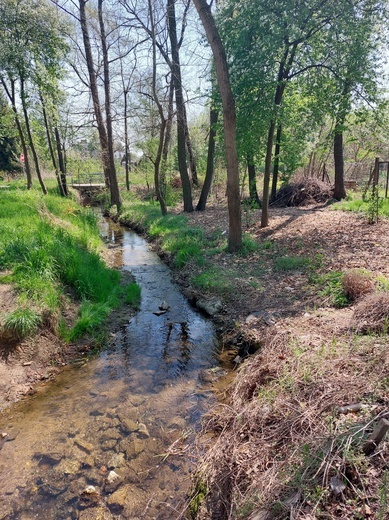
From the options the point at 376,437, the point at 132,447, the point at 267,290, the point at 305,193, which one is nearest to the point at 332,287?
the point at 267,290

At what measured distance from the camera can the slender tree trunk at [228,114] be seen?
6684 millimetres

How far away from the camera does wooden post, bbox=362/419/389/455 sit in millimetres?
1938

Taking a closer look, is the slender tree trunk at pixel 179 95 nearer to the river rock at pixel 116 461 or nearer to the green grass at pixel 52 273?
the green grass at pixel 52 273

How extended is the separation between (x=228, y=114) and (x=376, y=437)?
670 cm

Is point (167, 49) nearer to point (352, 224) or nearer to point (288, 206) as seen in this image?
point (288, 206)

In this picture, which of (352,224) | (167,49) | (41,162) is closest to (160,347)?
(352,224)

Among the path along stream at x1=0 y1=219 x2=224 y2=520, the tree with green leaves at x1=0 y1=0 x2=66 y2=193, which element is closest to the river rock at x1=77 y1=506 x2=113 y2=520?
the path along stream at x1=0 y1=219 x2=224 y2=520

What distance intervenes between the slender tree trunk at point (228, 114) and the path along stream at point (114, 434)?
3.44 meters

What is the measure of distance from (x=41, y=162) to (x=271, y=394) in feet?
77.8

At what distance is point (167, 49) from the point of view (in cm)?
1227

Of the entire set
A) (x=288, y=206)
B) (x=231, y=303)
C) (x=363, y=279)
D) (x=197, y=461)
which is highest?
(x=288, y=206)

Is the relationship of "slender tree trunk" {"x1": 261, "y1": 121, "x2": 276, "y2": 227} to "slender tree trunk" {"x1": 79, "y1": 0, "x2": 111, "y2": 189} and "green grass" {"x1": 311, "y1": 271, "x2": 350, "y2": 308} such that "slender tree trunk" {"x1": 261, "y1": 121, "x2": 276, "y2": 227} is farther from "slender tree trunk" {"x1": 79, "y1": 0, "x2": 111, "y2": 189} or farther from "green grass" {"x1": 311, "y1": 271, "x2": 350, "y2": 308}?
"slender tree trunk" {"x1": 79, "y1": 0, "x2": 111, "y2": 189}

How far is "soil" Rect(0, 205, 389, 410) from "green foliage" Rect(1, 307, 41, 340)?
0.13 m

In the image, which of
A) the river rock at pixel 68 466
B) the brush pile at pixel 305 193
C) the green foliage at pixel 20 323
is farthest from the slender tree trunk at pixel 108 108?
the river rock at pixel 68 466
